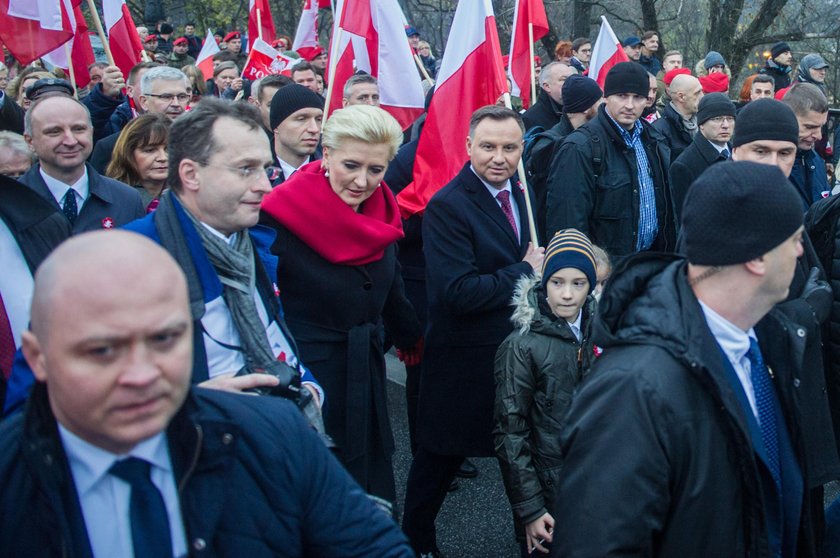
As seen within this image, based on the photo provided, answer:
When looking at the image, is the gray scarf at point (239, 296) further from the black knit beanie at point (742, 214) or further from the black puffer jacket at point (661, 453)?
the black knit beanie at point (742, 214)

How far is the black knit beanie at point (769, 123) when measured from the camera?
3967 millimetres

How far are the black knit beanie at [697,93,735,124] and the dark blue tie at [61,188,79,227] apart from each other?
4151 mm

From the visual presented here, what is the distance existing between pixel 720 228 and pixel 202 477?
4.22ft

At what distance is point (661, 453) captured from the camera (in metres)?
2.05

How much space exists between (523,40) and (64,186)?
11.9 feet

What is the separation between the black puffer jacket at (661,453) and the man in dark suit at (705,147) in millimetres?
3891

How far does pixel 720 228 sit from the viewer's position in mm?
2158

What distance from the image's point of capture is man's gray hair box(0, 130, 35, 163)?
4.97m

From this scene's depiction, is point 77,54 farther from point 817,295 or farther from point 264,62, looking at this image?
point 817,295

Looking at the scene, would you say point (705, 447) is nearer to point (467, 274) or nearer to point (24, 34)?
point (467, 274)

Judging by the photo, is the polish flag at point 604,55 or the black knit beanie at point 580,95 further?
the polish flag at point 604,55

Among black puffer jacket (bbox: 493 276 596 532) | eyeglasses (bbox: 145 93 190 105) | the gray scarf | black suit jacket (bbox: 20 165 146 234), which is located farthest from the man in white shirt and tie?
eyeglasses (bbox: 145 93 190 105)

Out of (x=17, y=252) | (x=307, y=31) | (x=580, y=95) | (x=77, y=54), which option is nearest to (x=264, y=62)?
(x=307, y=31)

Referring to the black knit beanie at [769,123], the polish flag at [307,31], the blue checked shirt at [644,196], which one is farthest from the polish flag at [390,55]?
the polish flag at [307,31]
